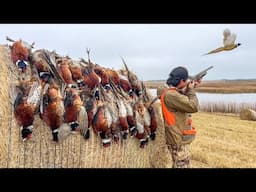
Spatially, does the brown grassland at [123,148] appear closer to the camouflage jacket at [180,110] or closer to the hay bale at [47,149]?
the hay bale at [47,149]

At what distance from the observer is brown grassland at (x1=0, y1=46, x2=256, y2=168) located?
4.01 meters

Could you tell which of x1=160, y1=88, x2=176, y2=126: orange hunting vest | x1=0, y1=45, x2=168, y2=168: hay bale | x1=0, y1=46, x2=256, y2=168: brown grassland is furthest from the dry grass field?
x1=0, y1=45, x2=168, y2=168: hay bale

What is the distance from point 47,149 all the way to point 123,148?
806mm

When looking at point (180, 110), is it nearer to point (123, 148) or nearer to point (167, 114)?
point (167, 114)

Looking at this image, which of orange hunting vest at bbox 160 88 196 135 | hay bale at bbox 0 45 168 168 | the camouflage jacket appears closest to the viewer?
hay bale at bbox 0 45 168 168

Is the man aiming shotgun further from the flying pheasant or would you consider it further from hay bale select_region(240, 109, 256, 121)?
hay bale select_region(240, 109, 256, 121)

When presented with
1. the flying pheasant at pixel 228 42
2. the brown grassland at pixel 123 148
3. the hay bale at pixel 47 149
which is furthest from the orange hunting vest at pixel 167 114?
the flying pheasant at pixel 228 42

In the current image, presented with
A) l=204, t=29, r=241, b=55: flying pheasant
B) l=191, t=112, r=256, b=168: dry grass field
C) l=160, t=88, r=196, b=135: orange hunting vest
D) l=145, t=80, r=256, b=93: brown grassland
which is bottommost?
l=191, t=112, r=256, b=168: dry grass field

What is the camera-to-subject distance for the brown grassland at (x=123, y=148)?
4008mm

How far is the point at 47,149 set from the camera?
4.11m

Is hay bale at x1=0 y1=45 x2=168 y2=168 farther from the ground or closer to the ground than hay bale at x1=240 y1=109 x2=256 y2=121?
closer to the ground

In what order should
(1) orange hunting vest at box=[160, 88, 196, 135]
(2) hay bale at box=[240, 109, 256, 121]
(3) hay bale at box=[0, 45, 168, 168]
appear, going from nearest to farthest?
(3) hay bale at box=[0, 45, 168, 168]
(1) orange hunting vest at box=[160, 88, 196, 135]
(2) hay bale at box=[240, 109, 256, 121]

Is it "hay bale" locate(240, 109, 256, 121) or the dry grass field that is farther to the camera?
"hay bale" locate(240, 109, 256, 121)
